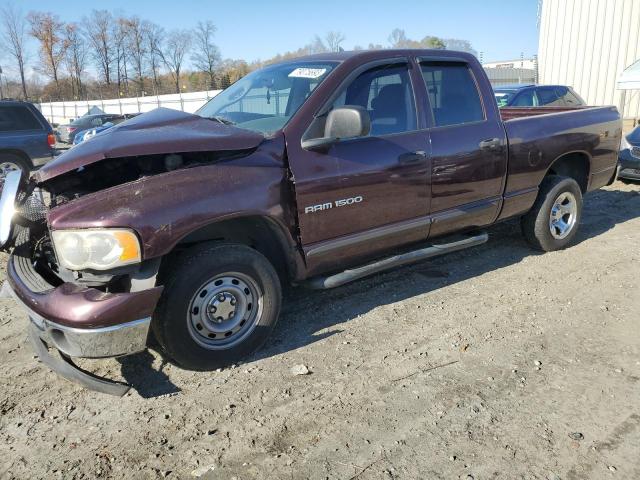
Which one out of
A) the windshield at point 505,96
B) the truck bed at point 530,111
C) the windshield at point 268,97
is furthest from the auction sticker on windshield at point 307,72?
the windshield at point 505,96

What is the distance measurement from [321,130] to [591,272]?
3.13 meters

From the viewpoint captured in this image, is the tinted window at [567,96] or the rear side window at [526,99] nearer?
the rear side window at [526,99]

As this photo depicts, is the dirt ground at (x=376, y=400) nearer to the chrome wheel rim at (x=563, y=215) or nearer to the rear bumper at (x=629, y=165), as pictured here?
the chrome wheel rim at (x=563, y=215)

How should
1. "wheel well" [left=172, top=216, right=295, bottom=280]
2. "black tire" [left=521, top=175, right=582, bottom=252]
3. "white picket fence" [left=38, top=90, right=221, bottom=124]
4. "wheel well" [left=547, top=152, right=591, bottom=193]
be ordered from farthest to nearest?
"white picket fence" [left=38, top=90, right=221, bottom=124], "wheel well" [left=547, top=152, right=591, bottom=193], "black tire" [left=521, top=175, right=582, bottom=252], "wheel well" [left=172, top=216, right=295, bottom=280]

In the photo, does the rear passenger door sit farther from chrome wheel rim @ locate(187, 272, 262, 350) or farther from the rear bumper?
the rear bumper

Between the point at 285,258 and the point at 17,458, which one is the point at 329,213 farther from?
the point at 17,458

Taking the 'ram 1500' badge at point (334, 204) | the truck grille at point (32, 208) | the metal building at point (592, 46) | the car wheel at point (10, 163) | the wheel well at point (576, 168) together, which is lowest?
the car wheel at point (10, 163)

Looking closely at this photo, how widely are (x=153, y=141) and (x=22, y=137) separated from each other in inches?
394

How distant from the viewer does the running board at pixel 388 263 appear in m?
3.60

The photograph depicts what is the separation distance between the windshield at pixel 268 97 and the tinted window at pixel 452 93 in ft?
3.16

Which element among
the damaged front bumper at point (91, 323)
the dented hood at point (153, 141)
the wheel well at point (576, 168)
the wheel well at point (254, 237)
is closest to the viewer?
the damaged front bumper at point (91, 323)

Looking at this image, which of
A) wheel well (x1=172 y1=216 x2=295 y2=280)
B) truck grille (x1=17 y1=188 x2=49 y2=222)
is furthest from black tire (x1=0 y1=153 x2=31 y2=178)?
wheel well (x1=172 y1=216 x2=295 y2=280)

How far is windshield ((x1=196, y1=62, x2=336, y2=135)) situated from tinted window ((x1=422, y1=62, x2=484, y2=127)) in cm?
96

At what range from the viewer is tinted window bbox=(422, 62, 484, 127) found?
Answer: 4180mm
